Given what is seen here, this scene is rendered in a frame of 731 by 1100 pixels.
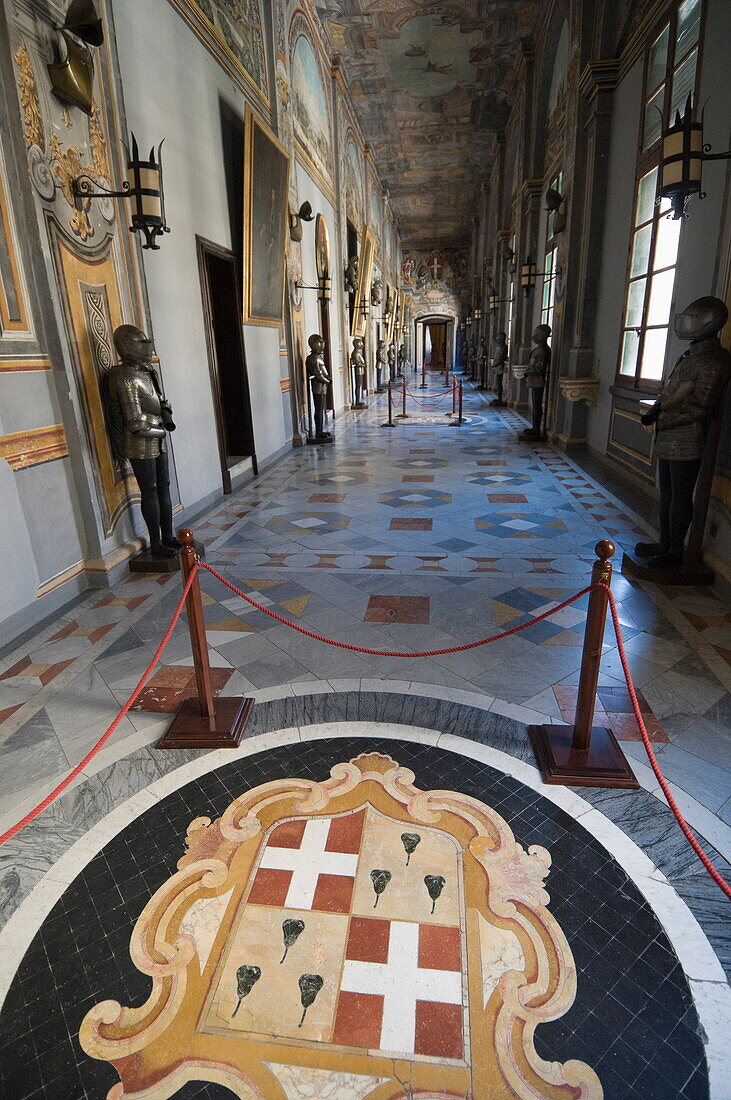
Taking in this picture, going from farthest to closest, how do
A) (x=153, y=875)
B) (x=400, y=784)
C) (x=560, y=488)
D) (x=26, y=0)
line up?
(x=560, y=488) < (x=26, y=0) < (x=400, y=784) < (x=153, y=875)

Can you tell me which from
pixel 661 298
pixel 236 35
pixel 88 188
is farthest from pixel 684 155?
pixel 236 35

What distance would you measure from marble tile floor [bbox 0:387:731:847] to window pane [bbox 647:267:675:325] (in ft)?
6.63

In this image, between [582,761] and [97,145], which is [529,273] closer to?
[97,145]

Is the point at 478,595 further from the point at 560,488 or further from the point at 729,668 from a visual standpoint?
the point at 560,488

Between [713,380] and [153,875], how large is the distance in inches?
163

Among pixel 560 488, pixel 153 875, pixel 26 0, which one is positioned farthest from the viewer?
pixel 560 488

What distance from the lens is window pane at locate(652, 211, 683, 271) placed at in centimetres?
579

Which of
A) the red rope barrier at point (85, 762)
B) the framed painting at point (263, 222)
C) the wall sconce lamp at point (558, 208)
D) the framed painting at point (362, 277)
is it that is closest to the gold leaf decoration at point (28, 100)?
the red rope barrier at point (85, 762)

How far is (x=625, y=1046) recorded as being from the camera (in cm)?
149

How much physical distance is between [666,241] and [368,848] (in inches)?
263

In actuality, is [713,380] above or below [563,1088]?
above

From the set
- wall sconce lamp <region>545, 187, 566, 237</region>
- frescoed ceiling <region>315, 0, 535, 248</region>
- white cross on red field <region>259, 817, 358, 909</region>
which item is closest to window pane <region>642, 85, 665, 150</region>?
wall sconce lamp <region>545, 187, 566, 237</region>

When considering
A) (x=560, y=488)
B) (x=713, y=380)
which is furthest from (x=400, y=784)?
(x=560, y=488)

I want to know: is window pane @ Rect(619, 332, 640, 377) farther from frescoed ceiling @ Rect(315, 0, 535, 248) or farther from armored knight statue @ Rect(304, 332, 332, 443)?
frescoed ceiling @ Rect(315, 0, 535, 248)
